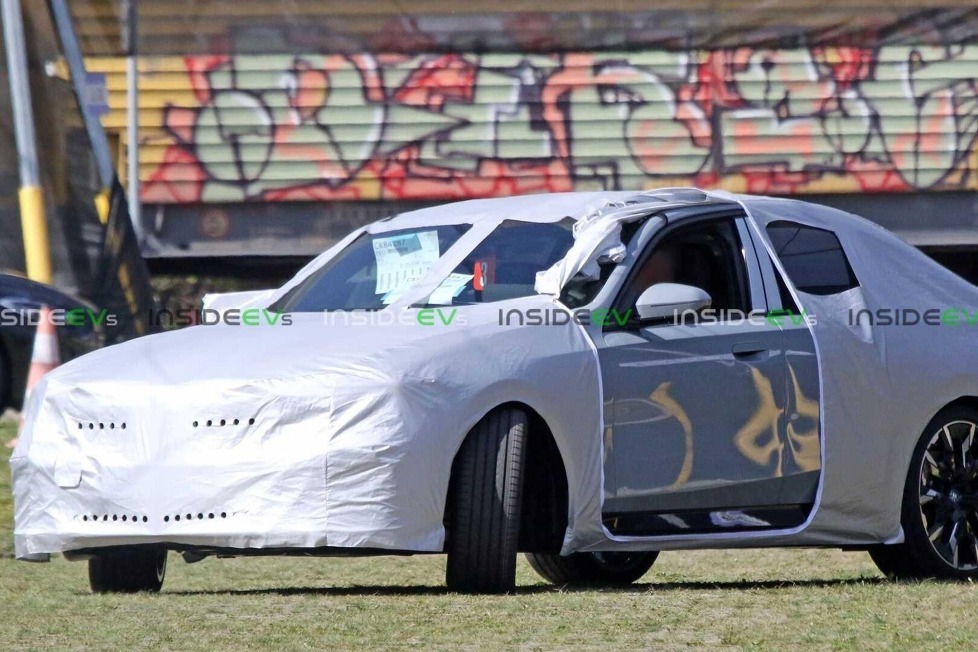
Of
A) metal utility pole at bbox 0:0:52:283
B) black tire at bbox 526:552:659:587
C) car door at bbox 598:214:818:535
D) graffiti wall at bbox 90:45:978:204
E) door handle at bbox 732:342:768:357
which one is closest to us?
car door at bbox 598:214:818:535

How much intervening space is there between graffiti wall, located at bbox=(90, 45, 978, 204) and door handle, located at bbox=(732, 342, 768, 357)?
1147 cm

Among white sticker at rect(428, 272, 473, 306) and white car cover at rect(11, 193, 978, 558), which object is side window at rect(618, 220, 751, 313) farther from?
white sticker at rect(428, 272, 473, 306)

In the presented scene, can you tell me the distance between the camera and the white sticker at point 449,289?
6300 mm

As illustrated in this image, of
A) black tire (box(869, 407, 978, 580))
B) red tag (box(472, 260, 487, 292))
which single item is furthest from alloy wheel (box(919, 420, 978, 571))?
red tag (box(472, 260, 487, 292))

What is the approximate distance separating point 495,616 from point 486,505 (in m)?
0.52

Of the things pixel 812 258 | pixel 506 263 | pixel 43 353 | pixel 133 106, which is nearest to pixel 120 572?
pixel 506 263

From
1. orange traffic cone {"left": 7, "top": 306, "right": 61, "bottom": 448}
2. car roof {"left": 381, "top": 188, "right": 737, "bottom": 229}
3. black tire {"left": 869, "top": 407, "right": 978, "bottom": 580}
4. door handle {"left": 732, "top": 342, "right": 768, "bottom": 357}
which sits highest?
car roof {"left": 381, "top": 188, "right": 737, "bottom": 229}

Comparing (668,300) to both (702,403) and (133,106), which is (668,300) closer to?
(702,403)

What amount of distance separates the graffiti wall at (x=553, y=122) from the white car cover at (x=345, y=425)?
11342 millimetres

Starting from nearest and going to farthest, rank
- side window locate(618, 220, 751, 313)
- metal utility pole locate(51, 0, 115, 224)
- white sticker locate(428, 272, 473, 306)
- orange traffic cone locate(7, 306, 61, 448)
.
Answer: white sticker locate(428, 272, 473, 306) → side window locate(618, 220, 751, 313) → orange traffic cone locate(7, 306, 61, 448) → metal utility pole locate(51, 0, 115, 224)

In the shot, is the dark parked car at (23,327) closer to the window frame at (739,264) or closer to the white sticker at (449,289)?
the white sticker at (449,289)

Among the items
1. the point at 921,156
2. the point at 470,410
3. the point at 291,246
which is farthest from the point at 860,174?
the point at 470,410

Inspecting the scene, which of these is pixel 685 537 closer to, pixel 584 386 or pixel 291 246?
pixel 584 386

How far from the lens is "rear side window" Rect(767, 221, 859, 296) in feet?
22.8
